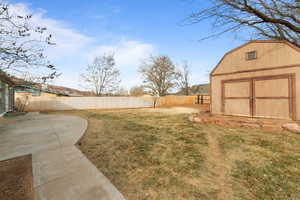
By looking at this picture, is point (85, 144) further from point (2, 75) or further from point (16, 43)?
point (16, 43)

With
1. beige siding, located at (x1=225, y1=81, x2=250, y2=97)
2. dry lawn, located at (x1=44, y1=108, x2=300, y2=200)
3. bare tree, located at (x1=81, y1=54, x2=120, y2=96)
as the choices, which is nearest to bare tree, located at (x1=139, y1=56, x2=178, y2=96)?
bare tree, located at (x1=81, y1=54, x2=120, y2=96)

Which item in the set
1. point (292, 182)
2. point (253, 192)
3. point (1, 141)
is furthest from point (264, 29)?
point (1, 141)

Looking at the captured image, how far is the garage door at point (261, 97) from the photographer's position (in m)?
4.66

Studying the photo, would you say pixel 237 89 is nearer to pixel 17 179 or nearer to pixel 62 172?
pixel 62 172

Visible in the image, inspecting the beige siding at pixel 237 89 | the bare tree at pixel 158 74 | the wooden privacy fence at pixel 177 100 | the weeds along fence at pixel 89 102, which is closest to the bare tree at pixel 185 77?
the bare tree at pixel 158 74

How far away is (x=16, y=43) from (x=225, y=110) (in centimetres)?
829

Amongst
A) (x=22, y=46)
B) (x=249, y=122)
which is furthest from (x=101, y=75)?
(x=249, y=122)

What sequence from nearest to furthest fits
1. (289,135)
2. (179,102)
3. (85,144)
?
(85,144)
(289,135)
(179,102)

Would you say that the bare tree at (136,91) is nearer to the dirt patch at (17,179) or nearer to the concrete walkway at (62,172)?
the concrete walkway at (62,172)

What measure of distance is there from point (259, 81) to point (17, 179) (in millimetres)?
7955

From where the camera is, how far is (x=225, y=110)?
623cm

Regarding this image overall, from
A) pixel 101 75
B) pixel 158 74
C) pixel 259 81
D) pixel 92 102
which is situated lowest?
pixel 92 102

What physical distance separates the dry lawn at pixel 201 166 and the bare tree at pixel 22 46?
2493 mm

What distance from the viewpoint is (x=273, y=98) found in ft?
16.2
